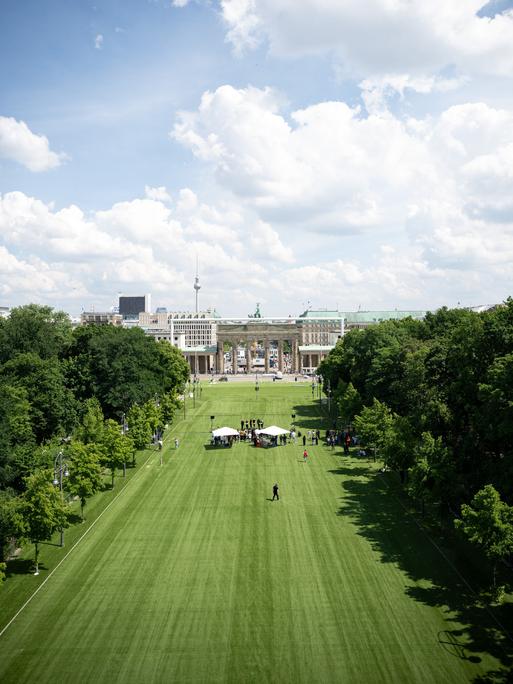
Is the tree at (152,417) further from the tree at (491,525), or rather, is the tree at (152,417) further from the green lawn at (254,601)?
the tree at (491,525)

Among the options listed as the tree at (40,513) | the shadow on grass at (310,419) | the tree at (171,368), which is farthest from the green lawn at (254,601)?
the tree at (171,368)

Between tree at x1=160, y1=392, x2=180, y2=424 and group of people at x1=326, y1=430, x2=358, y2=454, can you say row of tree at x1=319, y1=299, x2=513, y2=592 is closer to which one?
group of people at x1=326, y1=430, x2=358, y2=454

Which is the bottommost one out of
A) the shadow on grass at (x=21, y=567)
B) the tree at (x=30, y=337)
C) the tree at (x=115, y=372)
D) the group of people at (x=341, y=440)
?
the shadow on grass at (x=21, y=567)

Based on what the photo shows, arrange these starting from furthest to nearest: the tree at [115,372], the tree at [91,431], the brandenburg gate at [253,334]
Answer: the brandenburg gate at [253,334], the tree at [115,372], the tree at [91,431]

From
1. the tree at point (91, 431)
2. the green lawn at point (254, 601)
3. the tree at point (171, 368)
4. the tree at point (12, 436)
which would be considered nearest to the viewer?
the green lawn at point (254, 601)

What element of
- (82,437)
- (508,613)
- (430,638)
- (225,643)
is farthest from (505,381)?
(82,437)

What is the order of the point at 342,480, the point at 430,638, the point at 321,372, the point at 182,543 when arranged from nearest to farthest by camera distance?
1. the point at 430,638
2. the point at 182,543
3. the point at 342,480
4. the point at 321,372

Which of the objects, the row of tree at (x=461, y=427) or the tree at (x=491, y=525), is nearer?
the tree at (x=491, y=525)

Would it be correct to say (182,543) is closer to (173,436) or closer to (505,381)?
(505,381)
